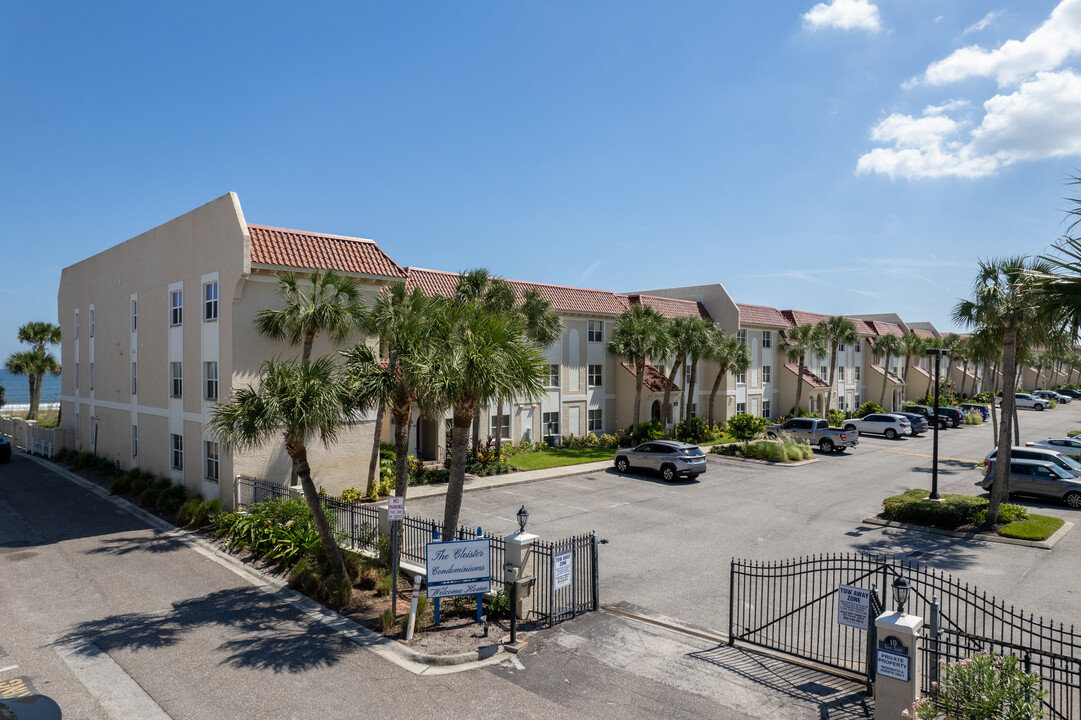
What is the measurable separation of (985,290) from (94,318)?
3801cm

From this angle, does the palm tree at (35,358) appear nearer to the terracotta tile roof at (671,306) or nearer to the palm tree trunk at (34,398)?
the palm tree trunk at (34,398)

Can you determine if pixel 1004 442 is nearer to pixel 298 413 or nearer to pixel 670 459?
pixel 670 459

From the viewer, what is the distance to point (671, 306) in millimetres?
43375

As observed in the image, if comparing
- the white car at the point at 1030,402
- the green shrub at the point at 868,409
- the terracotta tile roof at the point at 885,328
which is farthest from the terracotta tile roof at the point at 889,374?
the white car at the point at 1030,402

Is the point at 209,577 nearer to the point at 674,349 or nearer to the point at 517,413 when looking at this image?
the point at 517,413

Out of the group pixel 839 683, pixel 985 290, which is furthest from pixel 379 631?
pixel 985 290

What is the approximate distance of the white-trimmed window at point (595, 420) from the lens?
129 feet

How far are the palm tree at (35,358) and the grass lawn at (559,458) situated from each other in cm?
3565

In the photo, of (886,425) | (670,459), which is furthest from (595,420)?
(886,425)

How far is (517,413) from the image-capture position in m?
35.3

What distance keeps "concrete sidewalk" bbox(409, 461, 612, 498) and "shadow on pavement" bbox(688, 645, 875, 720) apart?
1542cm

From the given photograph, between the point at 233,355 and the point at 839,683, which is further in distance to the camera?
the point at 233,355

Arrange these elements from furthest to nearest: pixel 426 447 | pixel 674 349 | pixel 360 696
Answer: pixel 674 349
pixel 426 447
pixel 360 696

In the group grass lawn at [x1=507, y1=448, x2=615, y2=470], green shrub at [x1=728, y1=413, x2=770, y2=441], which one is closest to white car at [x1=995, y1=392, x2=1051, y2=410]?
green shrub at [x1=728, y1=413, x2=770, y2=441]
